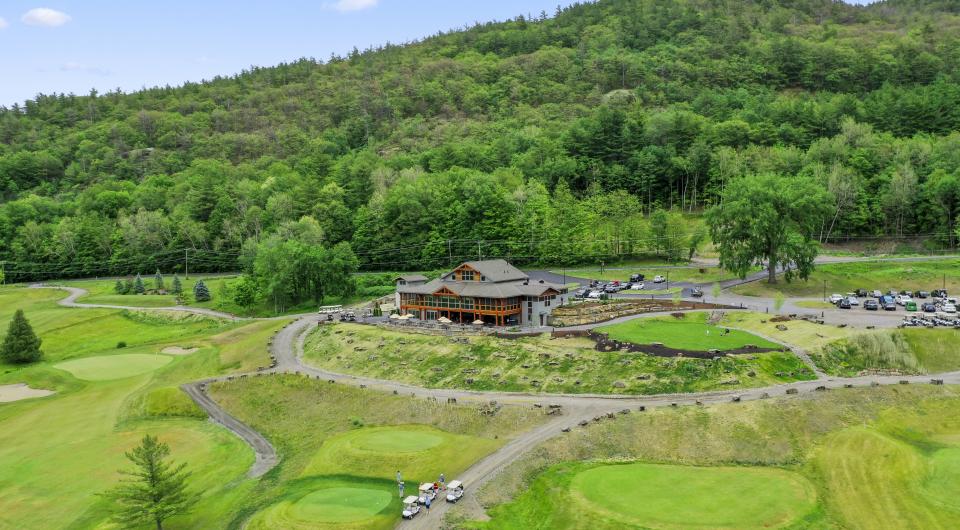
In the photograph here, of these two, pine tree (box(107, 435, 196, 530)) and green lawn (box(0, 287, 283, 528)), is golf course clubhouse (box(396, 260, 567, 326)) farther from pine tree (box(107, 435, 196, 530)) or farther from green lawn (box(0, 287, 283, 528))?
pine tree (box(107, 435, 196, 530))

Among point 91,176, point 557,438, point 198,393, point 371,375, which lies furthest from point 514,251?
point 91,176

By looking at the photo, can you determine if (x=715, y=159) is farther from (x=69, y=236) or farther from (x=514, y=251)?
(x=69, y=236)

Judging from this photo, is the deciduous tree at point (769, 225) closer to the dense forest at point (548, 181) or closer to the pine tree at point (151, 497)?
the dense forest at point (548, 181)

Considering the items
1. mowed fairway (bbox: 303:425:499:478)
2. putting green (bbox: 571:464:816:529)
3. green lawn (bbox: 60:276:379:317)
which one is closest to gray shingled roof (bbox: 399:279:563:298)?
green lawn (bbox: 60:276:379:317)

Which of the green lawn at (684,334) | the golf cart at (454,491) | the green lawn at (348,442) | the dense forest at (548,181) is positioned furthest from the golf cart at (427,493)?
the dense forest at (548,181)

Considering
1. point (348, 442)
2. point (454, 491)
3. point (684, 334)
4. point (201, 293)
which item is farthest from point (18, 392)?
point (684, 334)
